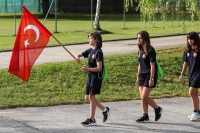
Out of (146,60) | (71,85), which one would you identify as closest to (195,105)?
(146,60)

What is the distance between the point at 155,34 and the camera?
28.0m

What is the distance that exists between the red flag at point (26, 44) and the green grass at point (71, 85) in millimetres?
1696

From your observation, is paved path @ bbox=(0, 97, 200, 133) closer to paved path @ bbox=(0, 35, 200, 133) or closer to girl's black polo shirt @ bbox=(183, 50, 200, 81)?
paved path @ bbox=(0, 35, 200, 133)

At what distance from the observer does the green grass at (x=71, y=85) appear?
39.3ft

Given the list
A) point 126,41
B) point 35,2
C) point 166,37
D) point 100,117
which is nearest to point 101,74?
point 100,117

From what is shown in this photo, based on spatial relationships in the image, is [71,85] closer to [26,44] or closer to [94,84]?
[26,44]

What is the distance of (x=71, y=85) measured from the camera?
1374 centimetres

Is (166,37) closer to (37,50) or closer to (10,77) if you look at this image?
(10,77)

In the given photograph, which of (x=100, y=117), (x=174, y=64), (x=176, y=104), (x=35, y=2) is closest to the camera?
(x=100, y=117)

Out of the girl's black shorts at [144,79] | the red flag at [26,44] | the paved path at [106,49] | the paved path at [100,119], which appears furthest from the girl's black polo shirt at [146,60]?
the paved path at [106,49]

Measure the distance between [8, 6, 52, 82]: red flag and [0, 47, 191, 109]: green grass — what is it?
1.70 meters

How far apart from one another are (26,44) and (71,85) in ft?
14.1

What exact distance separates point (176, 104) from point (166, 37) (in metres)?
15.4

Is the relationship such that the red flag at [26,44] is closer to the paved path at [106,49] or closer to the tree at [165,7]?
the paved path at [106,49]
